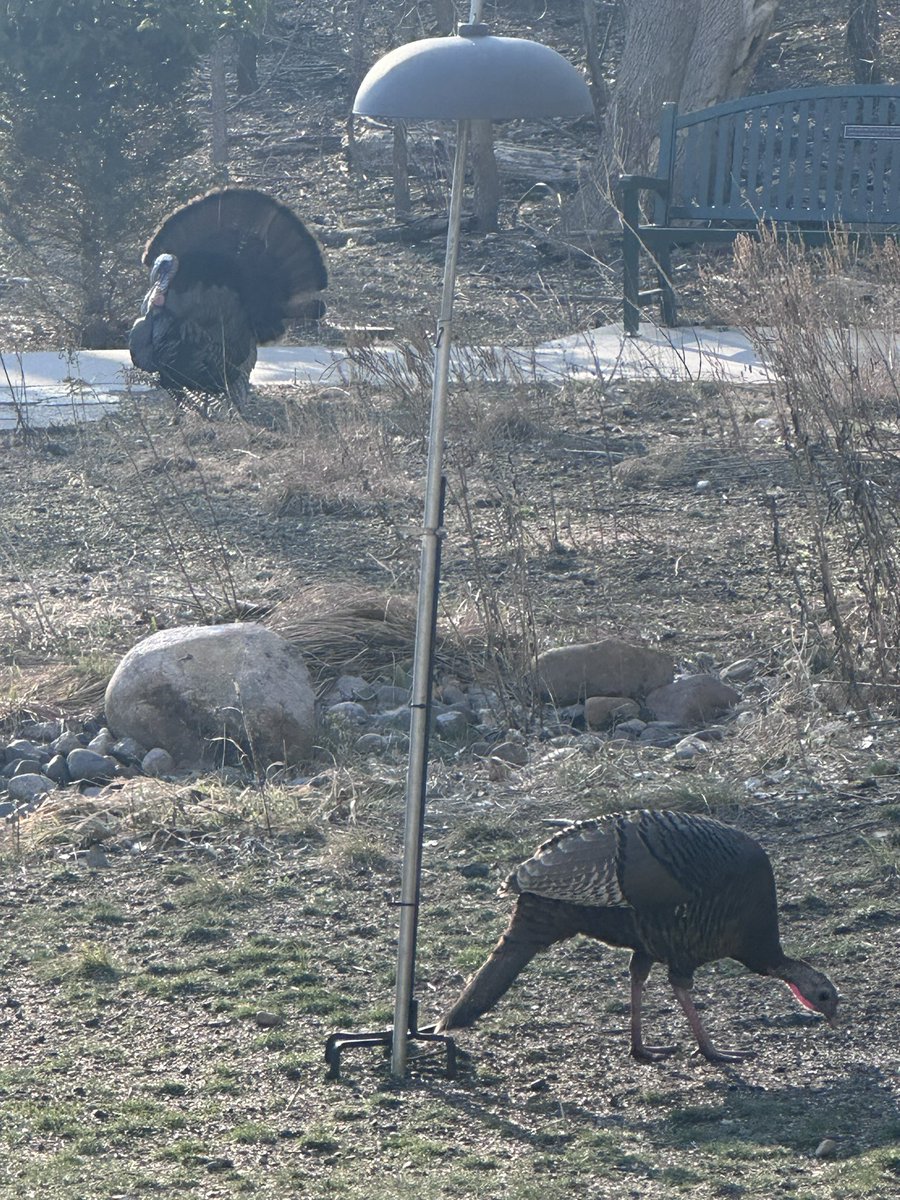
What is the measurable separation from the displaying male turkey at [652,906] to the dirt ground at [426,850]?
0.53ft

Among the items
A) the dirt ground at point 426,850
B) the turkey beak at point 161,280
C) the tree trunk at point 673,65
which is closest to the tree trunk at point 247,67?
the tree trunk at point 673,65

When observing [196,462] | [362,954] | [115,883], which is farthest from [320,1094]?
[196,462]

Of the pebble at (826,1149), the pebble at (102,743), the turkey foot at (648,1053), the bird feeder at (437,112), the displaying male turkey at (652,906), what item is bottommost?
the pebble at (102,743)

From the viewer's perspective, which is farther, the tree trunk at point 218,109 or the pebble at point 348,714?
the tree trunk at point 218,109

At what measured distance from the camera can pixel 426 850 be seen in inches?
179

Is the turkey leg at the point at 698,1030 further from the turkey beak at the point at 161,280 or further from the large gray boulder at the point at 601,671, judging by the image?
the turkey beak at the point at 161,280

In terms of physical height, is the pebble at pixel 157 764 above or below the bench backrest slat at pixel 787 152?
below

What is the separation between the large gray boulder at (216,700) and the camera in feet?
17.0

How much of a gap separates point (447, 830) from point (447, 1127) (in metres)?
1.63

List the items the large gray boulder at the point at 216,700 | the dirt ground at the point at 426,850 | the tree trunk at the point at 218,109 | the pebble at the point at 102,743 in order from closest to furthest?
1. the dirt ground at the point at 426,850
2. the large gray boulder at the point at 216,700
3. the pebble at the point at 102,743
4. the tree trunk at the point at 218,109

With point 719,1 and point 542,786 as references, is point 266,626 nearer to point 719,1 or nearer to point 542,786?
point 542,786

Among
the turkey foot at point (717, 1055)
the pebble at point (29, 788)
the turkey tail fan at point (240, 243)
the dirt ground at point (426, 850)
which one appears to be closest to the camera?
the dirt ground at point (426, 850)

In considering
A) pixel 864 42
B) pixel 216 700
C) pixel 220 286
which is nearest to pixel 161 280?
pixel 220 286

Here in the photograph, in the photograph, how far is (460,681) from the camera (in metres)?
5.71
